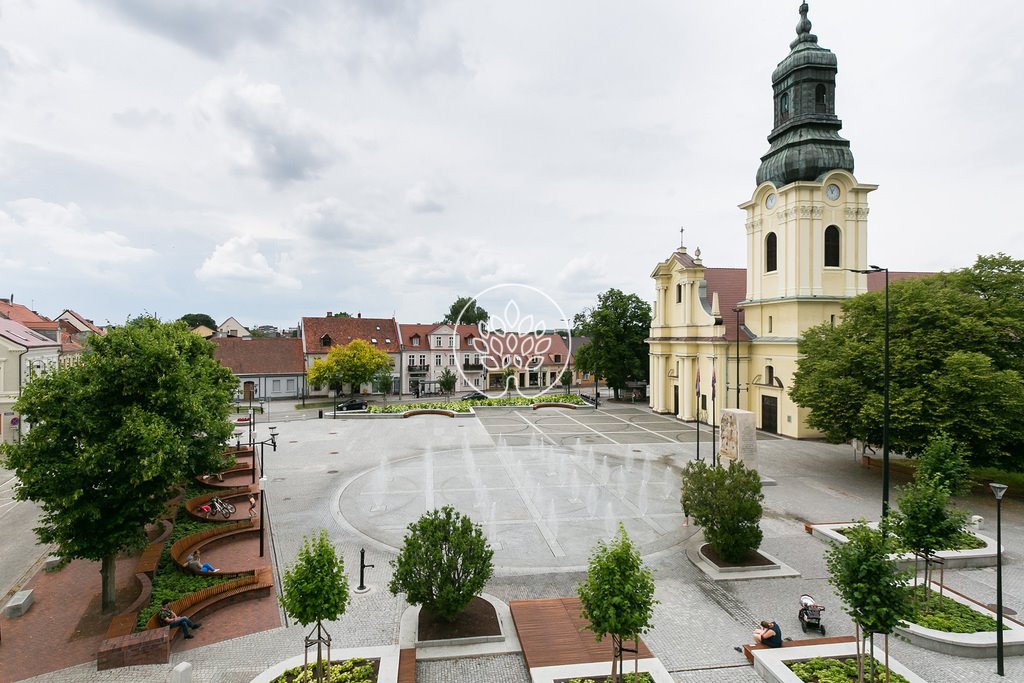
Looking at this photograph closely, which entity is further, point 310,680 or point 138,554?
point 138,554

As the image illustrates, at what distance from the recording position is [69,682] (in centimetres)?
1011

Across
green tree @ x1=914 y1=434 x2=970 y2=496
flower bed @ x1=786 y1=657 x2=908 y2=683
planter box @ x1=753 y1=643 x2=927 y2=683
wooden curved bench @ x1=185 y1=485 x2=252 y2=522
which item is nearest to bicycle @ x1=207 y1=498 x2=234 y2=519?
wooden curved bench @ x1=185 y1=485 x2=252 y2=522

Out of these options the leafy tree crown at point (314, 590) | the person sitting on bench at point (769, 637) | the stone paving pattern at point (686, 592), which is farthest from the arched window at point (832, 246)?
the leafy tree crown at point (314, 590)

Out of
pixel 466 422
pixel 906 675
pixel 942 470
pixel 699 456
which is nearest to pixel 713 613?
pixel 906 675

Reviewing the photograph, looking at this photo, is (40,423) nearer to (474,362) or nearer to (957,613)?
(957,613)

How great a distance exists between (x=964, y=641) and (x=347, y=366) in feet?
168

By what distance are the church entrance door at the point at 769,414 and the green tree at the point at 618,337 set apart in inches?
735

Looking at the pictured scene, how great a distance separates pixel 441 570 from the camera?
1141cm

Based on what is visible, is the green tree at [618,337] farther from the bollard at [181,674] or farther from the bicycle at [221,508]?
the bollard at [181,674]

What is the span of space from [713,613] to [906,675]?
3.80 metres

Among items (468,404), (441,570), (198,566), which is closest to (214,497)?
(198,566)

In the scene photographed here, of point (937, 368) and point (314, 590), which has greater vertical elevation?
point (937, 368)

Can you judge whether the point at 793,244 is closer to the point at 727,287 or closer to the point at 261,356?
the point at 727,287

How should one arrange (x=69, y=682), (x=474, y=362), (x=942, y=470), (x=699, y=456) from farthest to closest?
(x=474, y=362) → (x=699, y=456) → (x=942, y=470) → (x=69, y=682)
